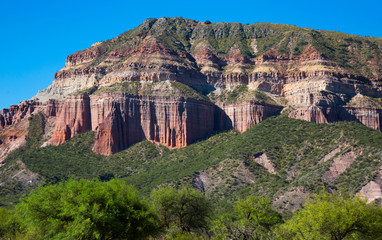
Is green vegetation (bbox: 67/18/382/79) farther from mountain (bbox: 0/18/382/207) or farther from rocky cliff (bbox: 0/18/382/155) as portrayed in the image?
mountain (bbox: 0/18/382/207)

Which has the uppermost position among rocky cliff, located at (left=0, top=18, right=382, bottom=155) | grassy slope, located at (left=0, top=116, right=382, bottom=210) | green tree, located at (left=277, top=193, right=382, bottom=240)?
rocky cliff, located at (left=0, top=18, right=382, bottom=155)

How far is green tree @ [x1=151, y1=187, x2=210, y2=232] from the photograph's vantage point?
63188 mm

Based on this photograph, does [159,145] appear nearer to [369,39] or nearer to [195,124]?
[195,124]

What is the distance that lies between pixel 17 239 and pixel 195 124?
7773cm

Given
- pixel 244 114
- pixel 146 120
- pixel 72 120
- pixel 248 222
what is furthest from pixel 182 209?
pixel 72 120

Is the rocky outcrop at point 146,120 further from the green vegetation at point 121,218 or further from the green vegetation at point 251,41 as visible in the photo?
the green vegetation at point 121,218

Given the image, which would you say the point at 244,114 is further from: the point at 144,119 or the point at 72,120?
the point at 72,120

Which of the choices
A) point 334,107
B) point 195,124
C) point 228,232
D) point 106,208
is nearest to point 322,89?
point 334,107

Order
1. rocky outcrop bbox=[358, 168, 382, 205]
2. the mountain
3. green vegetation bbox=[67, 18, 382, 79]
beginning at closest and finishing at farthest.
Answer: rocky outcrop bbox=[358, 168, 382, 205]
the mountain
green vegetation bbox=[67, 18, 382, 79]

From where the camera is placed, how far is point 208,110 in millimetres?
134875

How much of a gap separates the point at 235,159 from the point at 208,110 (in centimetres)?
3184

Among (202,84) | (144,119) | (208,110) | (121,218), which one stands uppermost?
(202,84)

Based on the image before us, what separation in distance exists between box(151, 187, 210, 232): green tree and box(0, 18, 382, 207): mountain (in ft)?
69.9

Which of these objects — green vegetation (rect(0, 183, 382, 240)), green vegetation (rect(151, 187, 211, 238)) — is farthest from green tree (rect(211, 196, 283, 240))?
green vegetation (rect(151, 187, 211, 238))
